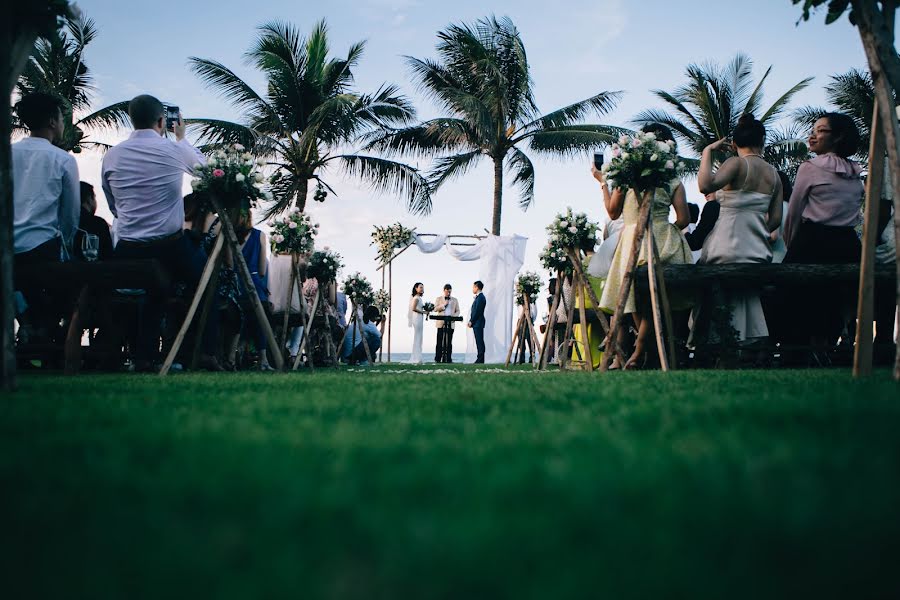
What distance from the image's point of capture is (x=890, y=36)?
3.05m

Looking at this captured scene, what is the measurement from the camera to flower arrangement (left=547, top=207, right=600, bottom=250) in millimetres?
7031

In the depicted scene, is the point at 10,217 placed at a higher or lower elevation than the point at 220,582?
higher

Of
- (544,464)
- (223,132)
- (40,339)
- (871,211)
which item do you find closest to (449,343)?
(223,132)

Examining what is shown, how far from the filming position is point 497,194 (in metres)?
21.7

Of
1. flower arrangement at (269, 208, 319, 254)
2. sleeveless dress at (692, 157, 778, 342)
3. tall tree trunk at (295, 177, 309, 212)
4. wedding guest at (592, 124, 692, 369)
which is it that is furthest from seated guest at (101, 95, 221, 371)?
tall tree trunk at (295, 177, 309, 212)

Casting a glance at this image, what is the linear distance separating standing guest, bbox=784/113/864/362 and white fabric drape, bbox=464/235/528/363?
1331 centimetres

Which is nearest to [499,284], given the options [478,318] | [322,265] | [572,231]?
[478,318]

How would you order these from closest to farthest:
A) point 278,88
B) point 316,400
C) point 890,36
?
point 316,400
point 890,36
point 278,88

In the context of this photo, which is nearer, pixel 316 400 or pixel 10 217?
pixel 316 400

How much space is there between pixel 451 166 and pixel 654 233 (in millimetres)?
17141

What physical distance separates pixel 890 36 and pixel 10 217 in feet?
13.0

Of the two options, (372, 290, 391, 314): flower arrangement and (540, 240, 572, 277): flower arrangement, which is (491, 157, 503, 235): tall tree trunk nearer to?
(372, 290, 391, 314): flower arrangement

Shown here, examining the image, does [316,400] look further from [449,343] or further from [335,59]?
[335,59]

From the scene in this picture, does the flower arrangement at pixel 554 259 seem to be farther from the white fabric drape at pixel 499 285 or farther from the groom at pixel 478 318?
the white fabric drape at pixel 499 285
